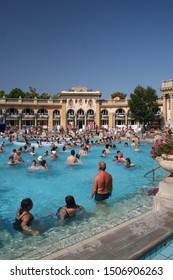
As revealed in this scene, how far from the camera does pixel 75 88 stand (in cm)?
6078

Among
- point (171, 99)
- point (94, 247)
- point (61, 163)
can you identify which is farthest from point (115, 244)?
point (171, 99)

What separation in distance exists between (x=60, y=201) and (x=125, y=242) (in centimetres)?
478

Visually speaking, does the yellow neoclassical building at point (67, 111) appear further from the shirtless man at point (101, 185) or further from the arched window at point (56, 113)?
the shirtless man at point (101, 185)

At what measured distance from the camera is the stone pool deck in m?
3.38

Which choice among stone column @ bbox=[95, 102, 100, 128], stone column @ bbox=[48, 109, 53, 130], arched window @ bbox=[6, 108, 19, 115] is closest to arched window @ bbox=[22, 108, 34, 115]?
arched window @ bbox=[6, 108, 19, 115]

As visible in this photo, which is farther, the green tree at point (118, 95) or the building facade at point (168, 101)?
the green tree at point (118, 95)

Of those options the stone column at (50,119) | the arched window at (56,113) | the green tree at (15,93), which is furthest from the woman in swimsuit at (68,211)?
the green tree at (15,93)

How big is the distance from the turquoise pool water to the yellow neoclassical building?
128ft

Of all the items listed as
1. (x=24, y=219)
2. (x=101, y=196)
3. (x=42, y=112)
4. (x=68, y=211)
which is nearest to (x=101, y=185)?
(x=101, y=196)

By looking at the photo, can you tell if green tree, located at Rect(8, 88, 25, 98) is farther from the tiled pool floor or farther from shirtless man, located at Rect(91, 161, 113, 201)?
the tiled pool floor

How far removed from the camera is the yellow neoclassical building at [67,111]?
5194cm

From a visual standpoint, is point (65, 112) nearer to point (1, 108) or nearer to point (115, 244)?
point (1, 108)

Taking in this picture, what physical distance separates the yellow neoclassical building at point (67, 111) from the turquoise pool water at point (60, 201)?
39.0 meters

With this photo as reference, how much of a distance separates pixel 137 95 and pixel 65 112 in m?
18.1
